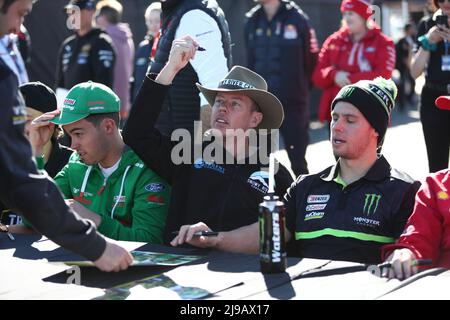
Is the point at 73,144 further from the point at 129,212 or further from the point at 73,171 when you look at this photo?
the point at 129,212

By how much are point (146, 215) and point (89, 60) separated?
420 centimetres

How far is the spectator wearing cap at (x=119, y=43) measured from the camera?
9680 millimetres

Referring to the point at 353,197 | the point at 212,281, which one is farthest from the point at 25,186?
the point at 353,197

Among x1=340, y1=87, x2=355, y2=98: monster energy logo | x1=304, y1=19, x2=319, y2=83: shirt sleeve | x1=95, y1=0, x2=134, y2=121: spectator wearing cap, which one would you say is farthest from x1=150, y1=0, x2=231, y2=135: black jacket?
x1=95, y1=0, x2=134, y2=121: spectator wearing cap

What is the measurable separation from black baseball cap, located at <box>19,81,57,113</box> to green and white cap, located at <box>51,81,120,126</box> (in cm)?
61

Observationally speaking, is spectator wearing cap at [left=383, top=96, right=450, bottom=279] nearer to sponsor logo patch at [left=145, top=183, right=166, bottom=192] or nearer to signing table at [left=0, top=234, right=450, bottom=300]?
signing table at [left=0, top=234, right=450, bottom=300]

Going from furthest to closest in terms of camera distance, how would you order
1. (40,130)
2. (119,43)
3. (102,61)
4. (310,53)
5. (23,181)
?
(119,43) < (102,61) < (310,53) < (40,130) < (23,181)

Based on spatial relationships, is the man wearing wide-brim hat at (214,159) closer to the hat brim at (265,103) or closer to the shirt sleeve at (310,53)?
the hat brim at (265,103)

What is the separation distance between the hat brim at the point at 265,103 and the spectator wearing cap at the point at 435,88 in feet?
5.99

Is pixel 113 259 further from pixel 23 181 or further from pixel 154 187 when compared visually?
pixel 154 187

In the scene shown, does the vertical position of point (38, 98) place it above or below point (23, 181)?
above

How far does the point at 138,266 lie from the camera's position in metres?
2.96

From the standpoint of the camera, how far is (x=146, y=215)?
3896 mm

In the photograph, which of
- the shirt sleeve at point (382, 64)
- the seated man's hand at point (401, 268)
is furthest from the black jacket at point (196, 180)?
the shirt sleeve at point (382, 64)
